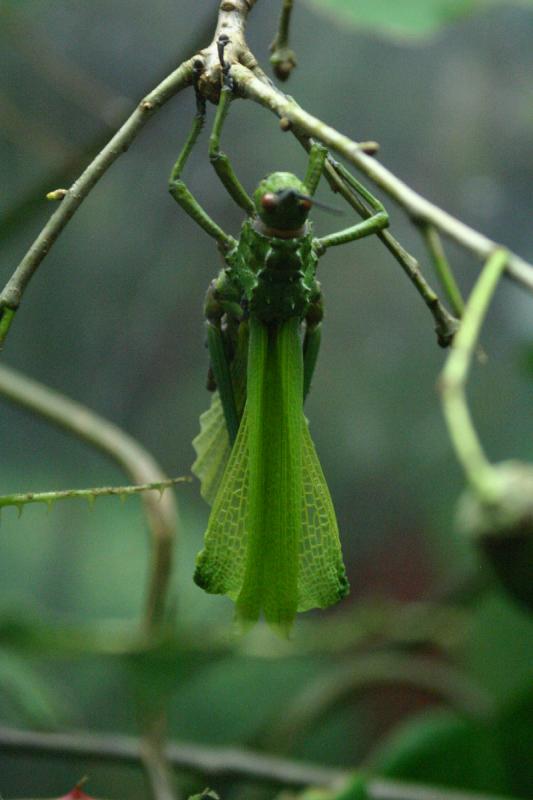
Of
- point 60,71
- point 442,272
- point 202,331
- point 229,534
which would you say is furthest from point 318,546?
point 202,331

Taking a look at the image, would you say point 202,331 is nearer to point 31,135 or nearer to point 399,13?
point 31,135

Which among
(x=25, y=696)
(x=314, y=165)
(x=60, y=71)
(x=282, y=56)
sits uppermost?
(x=60, y=71)

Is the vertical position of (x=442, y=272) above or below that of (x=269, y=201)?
below

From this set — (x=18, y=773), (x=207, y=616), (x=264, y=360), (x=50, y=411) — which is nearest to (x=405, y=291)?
(x=207, y=616)

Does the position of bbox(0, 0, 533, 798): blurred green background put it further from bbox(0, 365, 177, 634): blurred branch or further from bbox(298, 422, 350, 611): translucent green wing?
bbox(298, 422, 350, 611): translucent green wing

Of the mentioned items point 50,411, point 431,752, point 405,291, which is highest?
point 405,291

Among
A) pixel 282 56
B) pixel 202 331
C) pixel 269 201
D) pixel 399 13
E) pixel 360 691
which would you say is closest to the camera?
pixel 269 201

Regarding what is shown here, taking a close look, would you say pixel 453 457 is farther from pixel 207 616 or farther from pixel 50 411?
pixel 50 411
